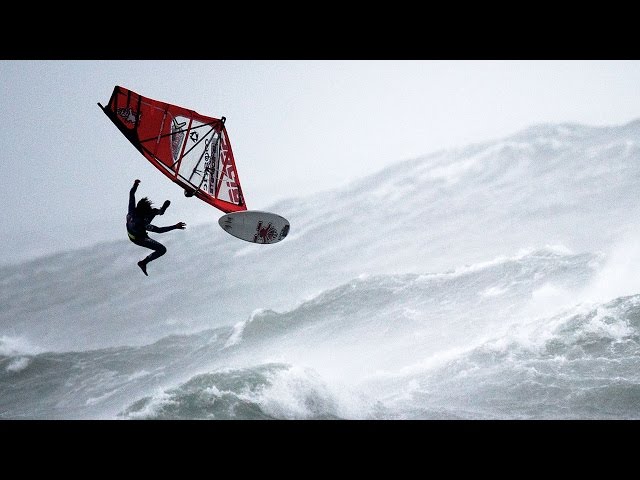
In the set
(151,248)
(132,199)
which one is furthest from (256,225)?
(132,199)

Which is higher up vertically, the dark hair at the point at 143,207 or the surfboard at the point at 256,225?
the dark hair at the point at 143,207

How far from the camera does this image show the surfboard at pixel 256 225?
6.30 metres

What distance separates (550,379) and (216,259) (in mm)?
7424

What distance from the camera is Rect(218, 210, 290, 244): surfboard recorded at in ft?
20.7

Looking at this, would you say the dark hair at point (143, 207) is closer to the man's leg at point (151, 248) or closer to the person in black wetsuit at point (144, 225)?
the person in black wetsuit at point (144, 225)

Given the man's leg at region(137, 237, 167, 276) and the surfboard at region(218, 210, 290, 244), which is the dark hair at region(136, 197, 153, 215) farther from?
the surfboard at region(218, 210, 290, 244)

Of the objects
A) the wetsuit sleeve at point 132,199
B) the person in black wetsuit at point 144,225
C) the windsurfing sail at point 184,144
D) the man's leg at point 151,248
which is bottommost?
the man's leg at point 151,248

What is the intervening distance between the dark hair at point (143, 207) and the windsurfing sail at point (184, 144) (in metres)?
0.35

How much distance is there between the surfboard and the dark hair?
→ 0.62 m

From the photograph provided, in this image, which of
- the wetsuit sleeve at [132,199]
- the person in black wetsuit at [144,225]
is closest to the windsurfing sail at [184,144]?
the person in black wetsuit at [144,225]

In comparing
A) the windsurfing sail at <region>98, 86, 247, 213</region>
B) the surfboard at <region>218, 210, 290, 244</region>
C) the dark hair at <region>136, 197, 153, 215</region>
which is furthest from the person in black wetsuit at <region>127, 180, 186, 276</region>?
the surfboard at <region>218, 210, 290, 244</region>

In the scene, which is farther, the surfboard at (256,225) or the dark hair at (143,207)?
the surfboard at (256,225)
